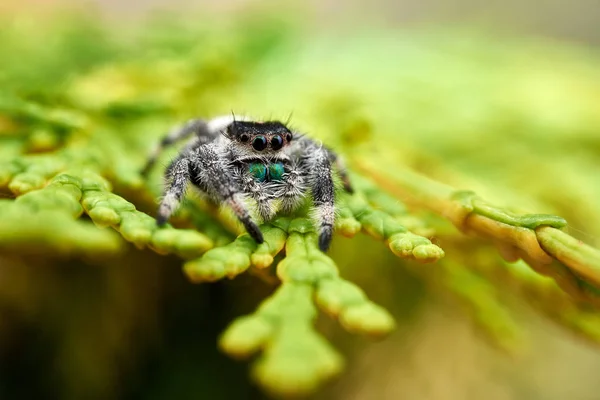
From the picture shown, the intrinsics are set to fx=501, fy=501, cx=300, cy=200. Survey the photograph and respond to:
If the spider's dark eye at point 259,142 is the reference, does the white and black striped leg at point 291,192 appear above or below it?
below

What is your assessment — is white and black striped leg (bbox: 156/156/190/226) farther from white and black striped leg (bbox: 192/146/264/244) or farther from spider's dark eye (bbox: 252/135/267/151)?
spider's dark eye (bbox: 252/135/267/151)

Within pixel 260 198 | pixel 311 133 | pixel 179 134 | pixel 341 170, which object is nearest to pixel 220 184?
pixel 260 198

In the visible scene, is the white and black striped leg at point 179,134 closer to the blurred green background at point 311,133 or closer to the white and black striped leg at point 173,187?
the blurred green background at point 311,133

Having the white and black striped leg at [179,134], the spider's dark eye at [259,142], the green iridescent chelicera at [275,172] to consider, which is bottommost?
the green iridescent chelicera at [275,172]

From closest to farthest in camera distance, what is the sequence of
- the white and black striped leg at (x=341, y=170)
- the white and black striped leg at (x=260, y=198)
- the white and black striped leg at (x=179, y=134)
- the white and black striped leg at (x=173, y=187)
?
the white and black striped leg at (x=173, y=187), the white and black striped leg at (x=260, y=198), the white and black striped leg at (x=341, y=170), the white and black striped leg at (x=179, y=134)

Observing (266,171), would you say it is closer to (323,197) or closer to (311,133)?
(323,197)

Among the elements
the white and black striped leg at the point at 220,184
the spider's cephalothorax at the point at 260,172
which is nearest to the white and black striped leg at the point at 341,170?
the spider's cephalothorax at the point at 260,172

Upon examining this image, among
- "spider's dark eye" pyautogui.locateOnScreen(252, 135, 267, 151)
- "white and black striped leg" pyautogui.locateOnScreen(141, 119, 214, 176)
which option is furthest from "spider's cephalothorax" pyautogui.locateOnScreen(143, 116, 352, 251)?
"white and black striped leg" pyautogui.locateOnScreen(141, 119, 214, 176)
